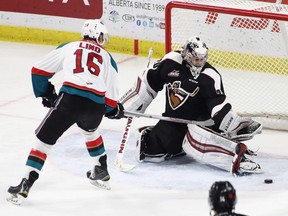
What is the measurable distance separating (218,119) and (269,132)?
0.99m

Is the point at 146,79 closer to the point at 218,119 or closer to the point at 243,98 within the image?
the point at 218,119

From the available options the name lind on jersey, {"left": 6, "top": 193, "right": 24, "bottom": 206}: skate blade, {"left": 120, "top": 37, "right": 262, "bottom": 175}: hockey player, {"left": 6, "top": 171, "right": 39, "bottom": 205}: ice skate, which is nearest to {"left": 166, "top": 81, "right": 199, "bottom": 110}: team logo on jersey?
{"left": 120, "top": 37, "right": 262, "bottom": 175}: hockey player

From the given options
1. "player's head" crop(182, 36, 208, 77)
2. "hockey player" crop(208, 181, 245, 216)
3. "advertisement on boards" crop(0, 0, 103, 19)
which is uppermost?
"hockey player" crop(208, 181, 245, 216)

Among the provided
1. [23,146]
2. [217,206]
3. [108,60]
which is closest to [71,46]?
[108,60]

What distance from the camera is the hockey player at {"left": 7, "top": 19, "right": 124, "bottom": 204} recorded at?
487cm

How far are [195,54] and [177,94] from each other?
0.95 feet

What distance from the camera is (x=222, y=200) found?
2992 mm

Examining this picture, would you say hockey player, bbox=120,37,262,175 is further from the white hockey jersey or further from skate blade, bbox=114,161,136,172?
the white hockey jersey

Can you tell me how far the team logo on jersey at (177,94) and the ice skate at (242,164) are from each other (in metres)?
0.41

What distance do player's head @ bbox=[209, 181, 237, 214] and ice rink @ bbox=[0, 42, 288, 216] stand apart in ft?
6.01

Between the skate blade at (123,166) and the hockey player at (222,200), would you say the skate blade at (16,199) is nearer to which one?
the skate blade at (123,166)

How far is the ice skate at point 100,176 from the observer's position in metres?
5.12

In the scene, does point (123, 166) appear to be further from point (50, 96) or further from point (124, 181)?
point (50, 96)

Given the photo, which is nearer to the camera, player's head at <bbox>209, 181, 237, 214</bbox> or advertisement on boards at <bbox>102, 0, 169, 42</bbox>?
player's head at <bbox>209, 181, 237, 214</bbox>
